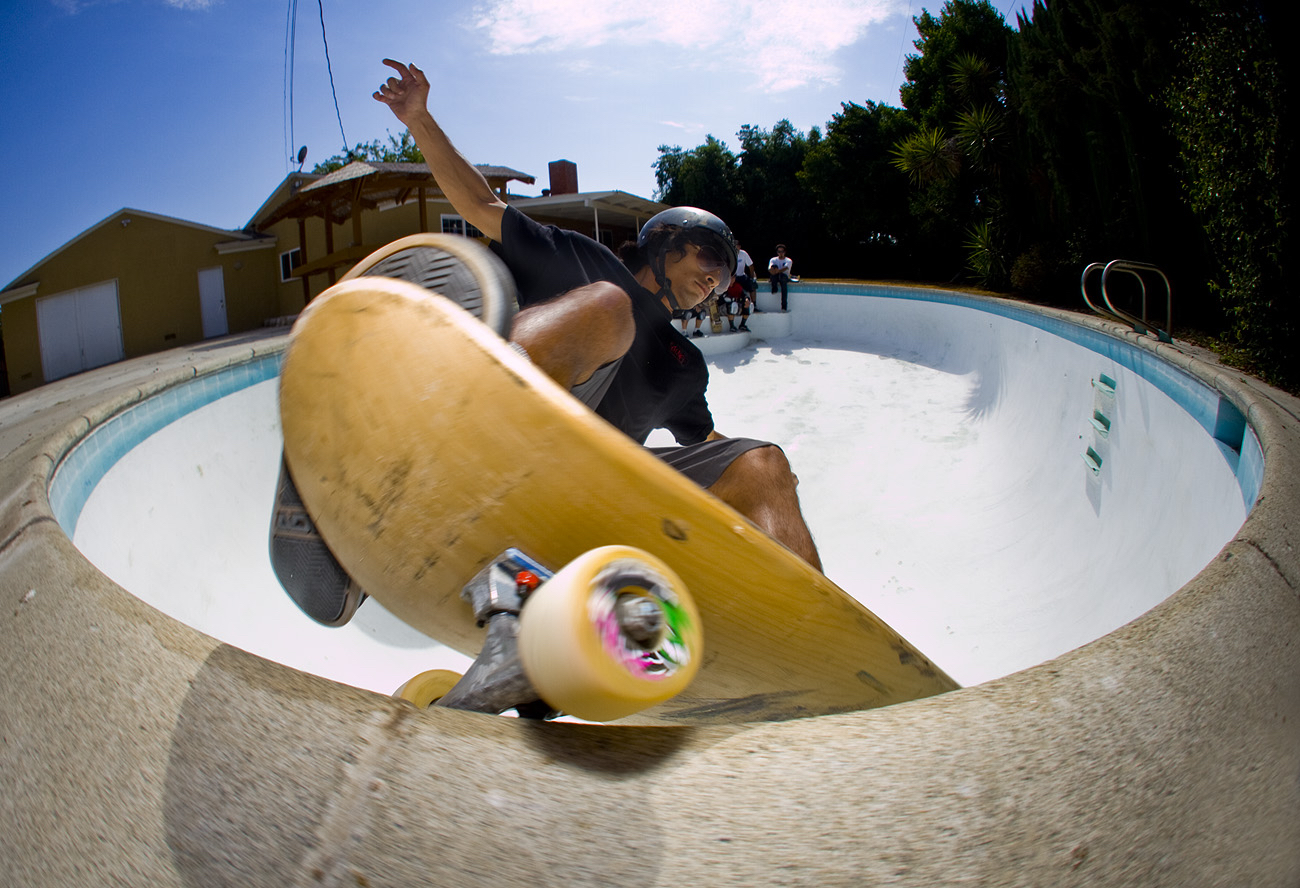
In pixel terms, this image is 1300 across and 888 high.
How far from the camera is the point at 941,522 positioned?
4.16 m

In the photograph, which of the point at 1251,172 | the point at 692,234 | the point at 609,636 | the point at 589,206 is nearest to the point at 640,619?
the point at 609,636

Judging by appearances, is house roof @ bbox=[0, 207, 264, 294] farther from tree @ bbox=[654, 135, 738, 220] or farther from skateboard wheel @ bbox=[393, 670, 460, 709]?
skateboard wheel @ bbox=[393, 670, 460, 709]

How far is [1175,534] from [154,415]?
4.22 metres

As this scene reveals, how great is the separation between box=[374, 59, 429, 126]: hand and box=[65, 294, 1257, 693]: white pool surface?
5.27 feet

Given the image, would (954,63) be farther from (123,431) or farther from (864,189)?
(123,431)

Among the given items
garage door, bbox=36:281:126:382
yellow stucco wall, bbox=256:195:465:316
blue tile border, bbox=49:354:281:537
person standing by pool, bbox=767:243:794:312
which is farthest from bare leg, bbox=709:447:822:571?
garage door, bbox=36:281:126:382

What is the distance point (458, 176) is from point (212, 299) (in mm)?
22476

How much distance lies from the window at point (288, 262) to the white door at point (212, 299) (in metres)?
1.61

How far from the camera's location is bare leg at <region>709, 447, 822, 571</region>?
5.45ft

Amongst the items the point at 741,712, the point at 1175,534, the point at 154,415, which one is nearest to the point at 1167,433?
the point at 1175,534

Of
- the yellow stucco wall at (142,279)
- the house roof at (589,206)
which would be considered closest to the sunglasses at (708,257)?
the house roof at (589,206)

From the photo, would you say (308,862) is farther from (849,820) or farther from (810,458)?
(810,458)

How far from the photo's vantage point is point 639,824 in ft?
2.35

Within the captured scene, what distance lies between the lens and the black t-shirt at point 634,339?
1.88 meters
